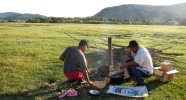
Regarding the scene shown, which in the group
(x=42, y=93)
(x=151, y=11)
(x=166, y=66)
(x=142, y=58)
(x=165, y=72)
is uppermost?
(x=151, y=11)

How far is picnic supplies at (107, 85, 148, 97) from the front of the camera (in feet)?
28.7

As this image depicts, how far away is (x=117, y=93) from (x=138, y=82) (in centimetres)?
79

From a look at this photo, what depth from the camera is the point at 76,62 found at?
29.3 ft

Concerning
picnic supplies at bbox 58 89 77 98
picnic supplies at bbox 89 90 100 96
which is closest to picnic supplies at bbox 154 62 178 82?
picnic supplies at bbox 89 90 100 96

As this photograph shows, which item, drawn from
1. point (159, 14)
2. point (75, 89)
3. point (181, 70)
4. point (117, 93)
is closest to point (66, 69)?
point (75, 89)

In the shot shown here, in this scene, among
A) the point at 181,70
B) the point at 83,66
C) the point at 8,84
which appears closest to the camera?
the point at 83,66

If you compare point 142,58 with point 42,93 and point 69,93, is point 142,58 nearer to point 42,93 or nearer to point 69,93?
point 69,93

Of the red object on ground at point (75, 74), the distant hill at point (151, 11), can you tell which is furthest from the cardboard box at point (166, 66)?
the distant hill at point (151, 11)

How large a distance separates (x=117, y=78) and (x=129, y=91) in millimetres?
837

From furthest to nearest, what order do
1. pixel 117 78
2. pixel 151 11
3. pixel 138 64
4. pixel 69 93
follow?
pixel 151 11
pixel 117 78
pixel 138 64
pixel 69 93

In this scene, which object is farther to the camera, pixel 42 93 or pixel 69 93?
pixel 42 93

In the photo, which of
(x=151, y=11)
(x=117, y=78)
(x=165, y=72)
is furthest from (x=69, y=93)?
(x=151, y=11)

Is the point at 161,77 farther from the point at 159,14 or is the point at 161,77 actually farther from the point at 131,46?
the point at 159,14

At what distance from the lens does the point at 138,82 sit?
9.06 metres
